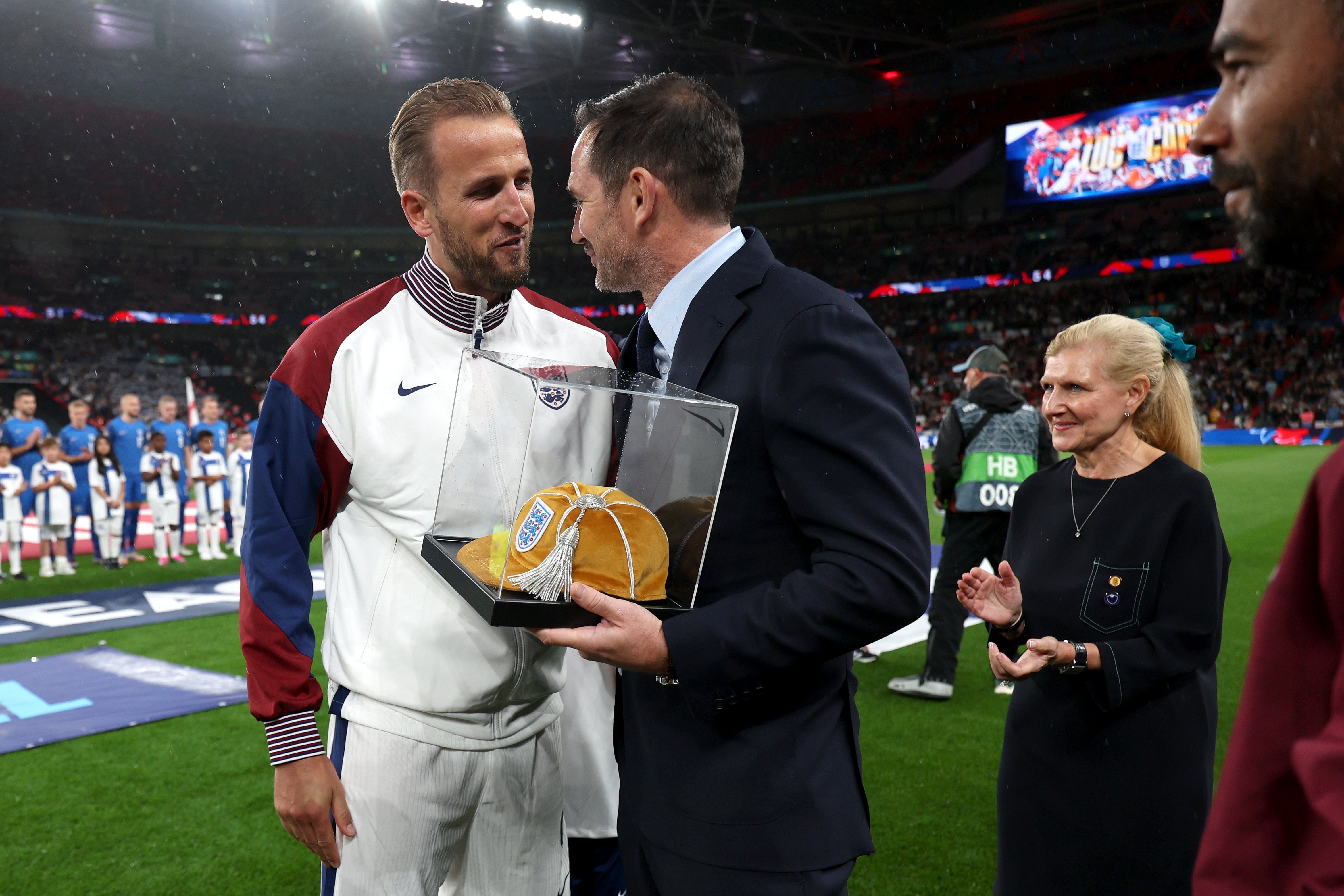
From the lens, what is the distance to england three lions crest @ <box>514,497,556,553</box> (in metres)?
1.39

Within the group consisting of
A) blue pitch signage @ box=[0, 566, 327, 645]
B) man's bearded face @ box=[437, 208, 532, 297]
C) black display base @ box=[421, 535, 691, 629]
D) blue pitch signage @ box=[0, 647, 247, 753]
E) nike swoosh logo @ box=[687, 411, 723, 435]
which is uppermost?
man's bearded face @ box=[437, 208, 532, 297]

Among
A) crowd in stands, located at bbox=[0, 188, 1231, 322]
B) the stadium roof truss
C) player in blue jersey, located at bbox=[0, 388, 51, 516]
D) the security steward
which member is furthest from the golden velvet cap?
crowd in stands, located at bbox=[0, 188, 1231, 322]

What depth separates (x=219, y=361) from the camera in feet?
109

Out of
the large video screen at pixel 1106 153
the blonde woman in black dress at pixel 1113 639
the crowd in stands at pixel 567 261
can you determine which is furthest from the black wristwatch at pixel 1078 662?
the large video screen at pixel 1106 153

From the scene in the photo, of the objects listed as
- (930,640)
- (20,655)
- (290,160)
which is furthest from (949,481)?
(290,160)

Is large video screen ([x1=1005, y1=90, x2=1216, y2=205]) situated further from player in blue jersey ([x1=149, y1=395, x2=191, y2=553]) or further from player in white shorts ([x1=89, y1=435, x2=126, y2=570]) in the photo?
player in white shorts ([x1=89, y1=435, x2=126, y2=570])

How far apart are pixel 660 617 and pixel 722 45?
92.0ft

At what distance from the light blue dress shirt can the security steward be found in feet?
12.6

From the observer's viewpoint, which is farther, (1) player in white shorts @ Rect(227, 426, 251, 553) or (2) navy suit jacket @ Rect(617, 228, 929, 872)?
(1) player in white shorts @ Rect(227, 426, 251, 553)

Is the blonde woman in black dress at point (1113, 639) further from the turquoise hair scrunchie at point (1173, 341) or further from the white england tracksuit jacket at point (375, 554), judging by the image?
the white england tracksuit jacket at point (375, 554)

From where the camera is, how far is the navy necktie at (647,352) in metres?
1.67

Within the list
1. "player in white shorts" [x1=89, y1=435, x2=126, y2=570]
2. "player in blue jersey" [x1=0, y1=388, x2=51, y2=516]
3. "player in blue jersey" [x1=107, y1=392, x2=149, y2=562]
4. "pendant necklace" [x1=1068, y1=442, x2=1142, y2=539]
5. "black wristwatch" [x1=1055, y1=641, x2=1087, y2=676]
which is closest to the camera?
"black wristwatch" [x1=1055, y1=641, x2=1087, y2=676]

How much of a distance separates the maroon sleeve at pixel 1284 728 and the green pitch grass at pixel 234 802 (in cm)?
169

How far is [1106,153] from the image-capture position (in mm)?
29969
